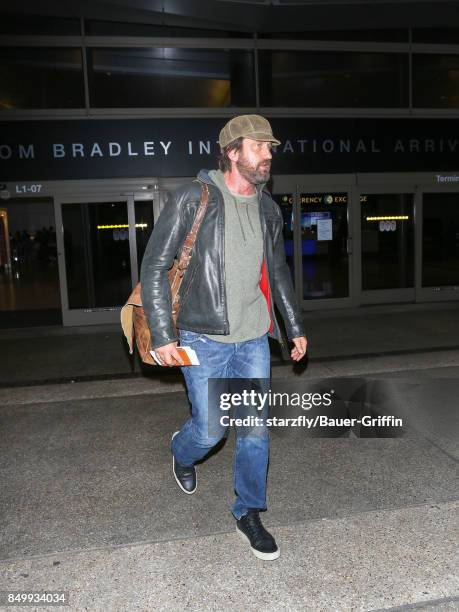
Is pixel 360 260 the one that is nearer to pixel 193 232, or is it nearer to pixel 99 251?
pixel 99 251

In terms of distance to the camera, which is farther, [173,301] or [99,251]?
[99,251]

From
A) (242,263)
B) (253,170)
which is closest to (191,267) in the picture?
(242,263)

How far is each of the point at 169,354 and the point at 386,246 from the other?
28.9 feet

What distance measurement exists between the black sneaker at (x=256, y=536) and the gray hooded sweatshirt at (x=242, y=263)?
95cm

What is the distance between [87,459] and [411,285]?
27.4ft

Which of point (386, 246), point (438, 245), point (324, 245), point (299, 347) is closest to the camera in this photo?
point (299, 347)

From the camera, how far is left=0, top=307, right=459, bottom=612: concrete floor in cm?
261

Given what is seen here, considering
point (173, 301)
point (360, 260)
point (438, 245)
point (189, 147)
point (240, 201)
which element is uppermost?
point (189, 147)

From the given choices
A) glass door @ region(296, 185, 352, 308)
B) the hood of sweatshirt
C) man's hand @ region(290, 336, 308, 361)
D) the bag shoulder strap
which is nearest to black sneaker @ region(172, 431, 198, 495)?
man's hand @ region(290, 336, 308, 361)

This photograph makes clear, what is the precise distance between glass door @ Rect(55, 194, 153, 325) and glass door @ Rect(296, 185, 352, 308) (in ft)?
9.33

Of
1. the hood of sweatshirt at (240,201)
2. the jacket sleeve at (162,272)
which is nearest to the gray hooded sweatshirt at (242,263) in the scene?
the hood of sweatshirt at (240,201)

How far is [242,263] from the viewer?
2914 millimetres

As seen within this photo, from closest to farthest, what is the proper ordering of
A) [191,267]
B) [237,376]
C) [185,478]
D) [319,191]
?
[191,267] < [237,376] < [185,478] < [319,191]

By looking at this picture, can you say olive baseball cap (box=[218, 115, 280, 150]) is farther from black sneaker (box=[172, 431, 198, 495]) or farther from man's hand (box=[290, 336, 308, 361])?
black sneaker (box=[172, 431, 198, 495])
